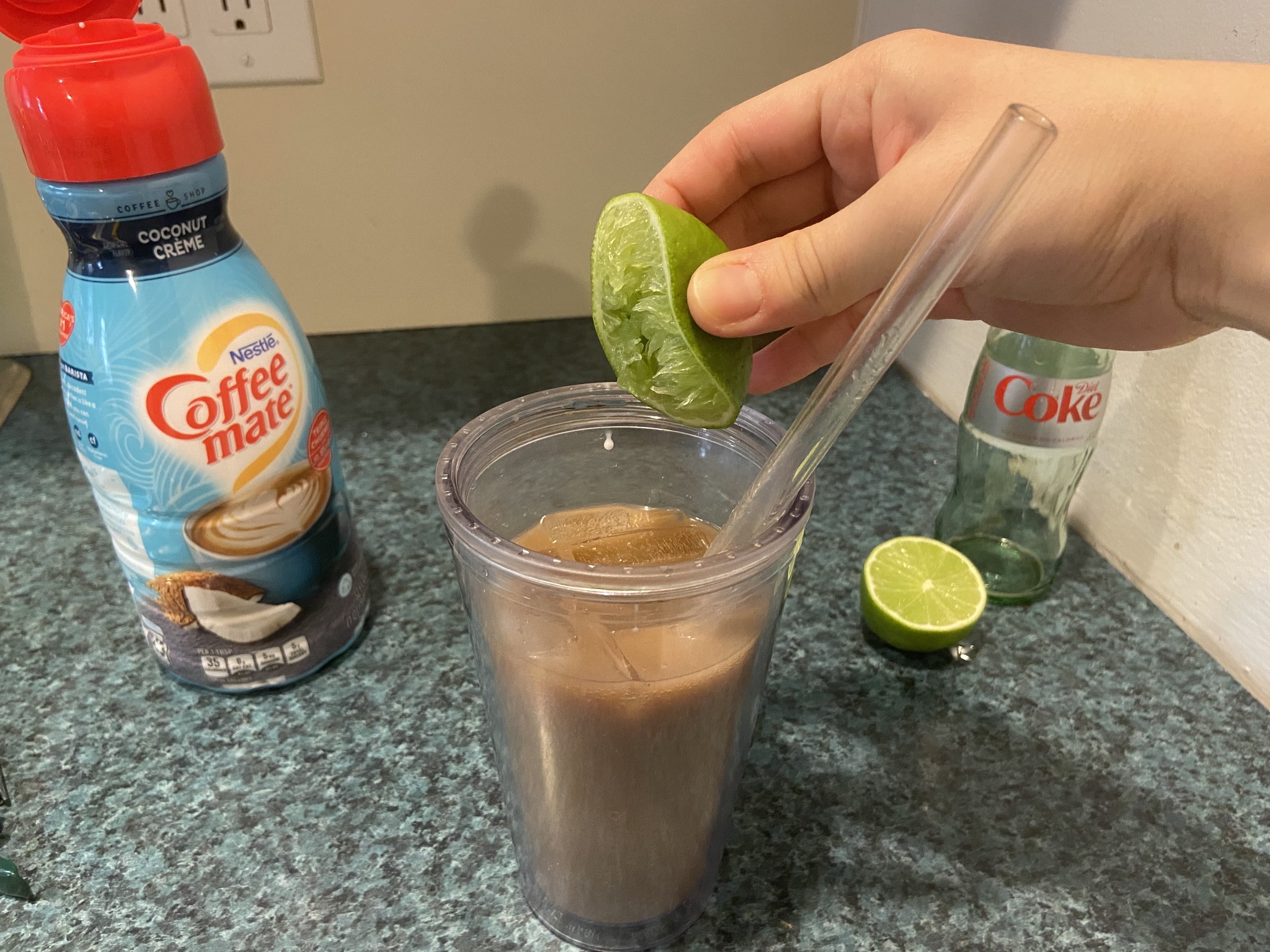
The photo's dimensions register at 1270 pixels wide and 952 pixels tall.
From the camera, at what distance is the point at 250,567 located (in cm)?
57

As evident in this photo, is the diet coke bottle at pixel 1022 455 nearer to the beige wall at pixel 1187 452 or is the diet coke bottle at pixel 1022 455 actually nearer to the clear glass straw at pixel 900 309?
the beige wall at pixel 1187 452

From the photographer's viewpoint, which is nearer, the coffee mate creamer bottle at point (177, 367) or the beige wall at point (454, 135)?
the coffee mate creamer bottle at point (177, 367)

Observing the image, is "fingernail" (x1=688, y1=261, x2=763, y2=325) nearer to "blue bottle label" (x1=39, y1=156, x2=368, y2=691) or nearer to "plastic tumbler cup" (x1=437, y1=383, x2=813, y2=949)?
"plastic tumbler cup" (x1=437, y1=383, x2=813, y2=949)

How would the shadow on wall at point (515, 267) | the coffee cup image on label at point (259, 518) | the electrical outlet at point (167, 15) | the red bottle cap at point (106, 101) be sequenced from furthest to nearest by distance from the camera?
1. the shadow on wall at point (515, 267)
2. the electrical outlet at point (167, 15)
3. the coffee cup image on label at point (259, 518)
4. the red bottle cap at point (106, 101)

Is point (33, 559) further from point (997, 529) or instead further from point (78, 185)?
point (997, 529)

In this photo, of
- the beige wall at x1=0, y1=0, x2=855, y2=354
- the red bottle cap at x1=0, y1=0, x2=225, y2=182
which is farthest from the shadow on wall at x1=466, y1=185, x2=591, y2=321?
the red bottle cap at x1=0, y1=0, x2=225, y2=182

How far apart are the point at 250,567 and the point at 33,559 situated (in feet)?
1.04

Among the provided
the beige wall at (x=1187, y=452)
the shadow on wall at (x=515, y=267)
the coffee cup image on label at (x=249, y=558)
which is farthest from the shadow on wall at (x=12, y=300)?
the beige wall at (x=1187, y=452)

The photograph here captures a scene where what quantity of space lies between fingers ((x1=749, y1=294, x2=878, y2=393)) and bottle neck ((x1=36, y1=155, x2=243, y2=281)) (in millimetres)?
357

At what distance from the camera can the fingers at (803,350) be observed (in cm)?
64

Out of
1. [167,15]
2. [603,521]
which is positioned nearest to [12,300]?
[167,15]

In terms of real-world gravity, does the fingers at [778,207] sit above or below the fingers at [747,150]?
below

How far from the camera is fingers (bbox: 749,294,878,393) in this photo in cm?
64

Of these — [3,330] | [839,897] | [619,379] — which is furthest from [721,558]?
[3,330]
